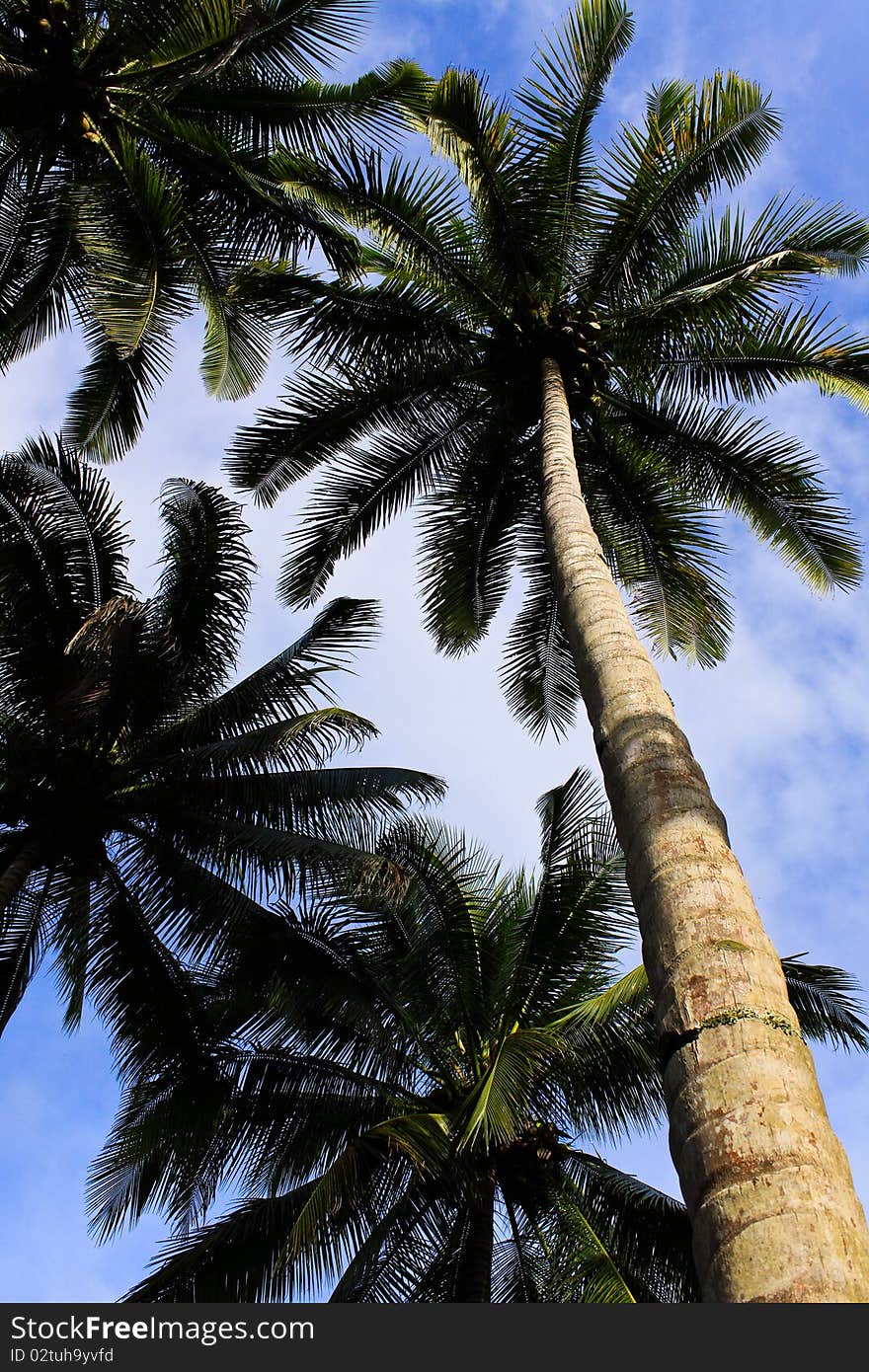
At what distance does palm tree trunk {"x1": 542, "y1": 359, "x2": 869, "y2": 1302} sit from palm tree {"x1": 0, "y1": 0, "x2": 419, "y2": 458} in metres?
7.82

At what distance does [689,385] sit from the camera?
41.5ft

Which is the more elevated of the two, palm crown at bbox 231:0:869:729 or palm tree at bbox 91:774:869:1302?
palm crown at bbox 231:0:869:729

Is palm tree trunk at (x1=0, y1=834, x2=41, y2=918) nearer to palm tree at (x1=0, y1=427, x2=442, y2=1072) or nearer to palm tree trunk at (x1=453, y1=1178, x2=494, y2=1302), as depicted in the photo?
palm tree at (x1=0, y1=427, x2=442, y2=1072)

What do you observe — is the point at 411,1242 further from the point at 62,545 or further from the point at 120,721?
Answer: the point at 62,545

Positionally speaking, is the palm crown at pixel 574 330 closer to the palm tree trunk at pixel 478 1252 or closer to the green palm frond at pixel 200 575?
the green palm frond at pixel 200 575

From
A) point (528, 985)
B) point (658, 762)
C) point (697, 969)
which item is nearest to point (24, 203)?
point (528, 985)

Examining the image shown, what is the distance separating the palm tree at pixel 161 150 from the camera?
1241 centimetres

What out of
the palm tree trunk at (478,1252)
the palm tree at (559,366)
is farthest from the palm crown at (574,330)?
the palm tree trunk at (478,1252)

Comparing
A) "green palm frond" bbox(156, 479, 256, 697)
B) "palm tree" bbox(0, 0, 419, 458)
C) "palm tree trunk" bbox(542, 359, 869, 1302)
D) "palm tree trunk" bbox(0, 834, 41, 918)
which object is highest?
"palm tree" bbox(0, 0, 419, 458)

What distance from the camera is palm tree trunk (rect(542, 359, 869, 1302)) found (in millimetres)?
3383

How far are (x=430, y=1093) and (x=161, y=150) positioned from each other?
34.4 feet

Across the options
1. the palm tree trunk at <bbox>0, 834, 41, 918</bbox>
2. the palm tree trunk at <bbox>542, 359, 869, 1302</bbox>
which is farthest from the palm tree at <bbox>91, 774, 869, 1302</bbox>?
the palm tree trunk at <bbox>542, 359, 869, 1302</bbox>

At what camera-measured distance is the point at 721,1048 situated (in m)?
4.05

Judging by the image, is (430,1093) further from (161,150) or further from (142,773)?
(161,150)
